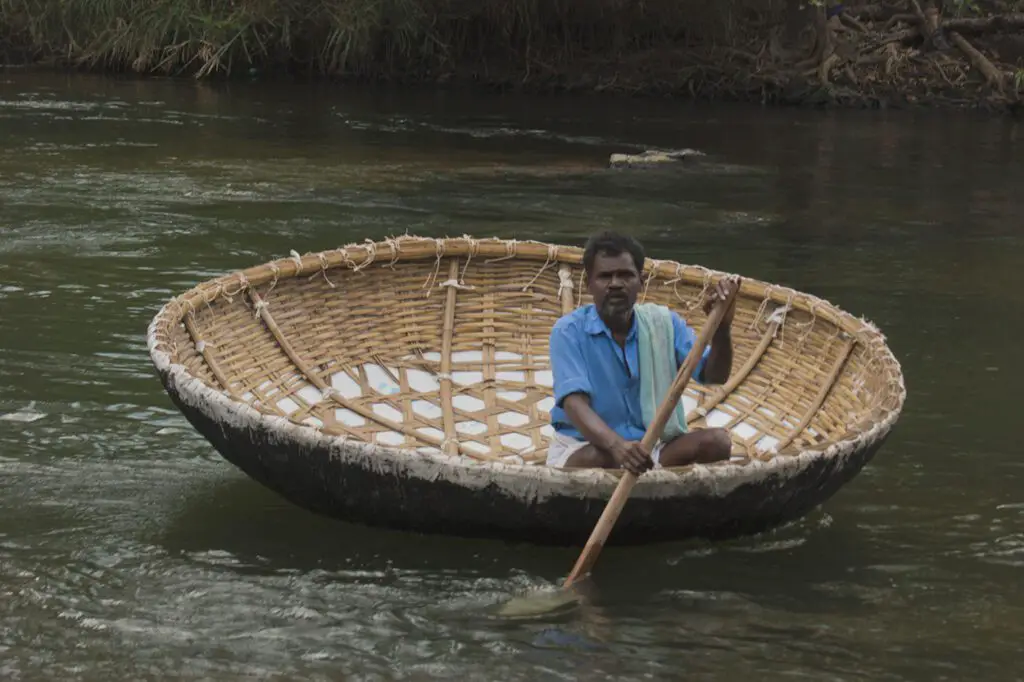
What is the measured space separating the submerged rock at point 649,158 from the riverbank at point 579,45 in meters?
4.13

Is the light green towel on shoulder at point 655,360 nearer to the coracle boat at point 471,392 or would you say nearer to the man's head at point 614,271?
the man's head at point 614,271

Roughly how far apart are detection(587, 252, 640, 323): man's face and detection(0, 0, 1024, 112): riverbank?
38.7 ft

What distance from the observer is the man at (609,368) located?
134 inches

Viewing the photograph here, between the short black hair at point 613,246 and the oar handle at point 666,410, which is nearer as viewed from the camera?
the oar handle at point 666,410

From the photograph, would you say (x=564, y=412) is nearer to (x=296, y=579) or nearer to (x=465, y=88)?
(x=296, y=579)

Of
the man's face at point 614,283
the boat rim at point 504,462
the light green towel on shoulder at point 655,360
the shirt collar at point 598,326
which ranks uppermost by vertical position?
the man's face at point 614,283

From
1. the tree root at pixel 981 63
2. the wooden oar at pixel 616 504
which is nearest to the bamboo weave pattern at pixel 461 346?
the wooden oar at pixel 616 504

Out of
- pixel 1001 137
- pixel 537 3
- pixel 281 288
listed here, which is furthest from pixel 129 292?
pixel 537 3

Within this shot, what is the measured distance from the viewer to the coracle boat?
3248 mm

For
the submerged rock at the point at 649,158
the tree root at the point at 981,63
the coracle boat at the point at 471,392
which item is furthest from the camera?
the tree root at the point at 981,63

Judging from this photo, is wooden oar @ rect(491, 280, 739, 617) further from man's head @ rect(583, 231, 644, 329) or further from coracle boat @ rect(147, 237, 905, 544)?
man's head @ rect(583, 231, 644, 329)

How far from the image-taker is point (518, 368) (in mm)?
4941

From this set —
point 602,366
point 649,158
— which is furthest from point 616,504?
point 649,158

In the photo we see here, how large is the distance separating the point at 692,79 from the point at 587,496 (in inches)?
515
